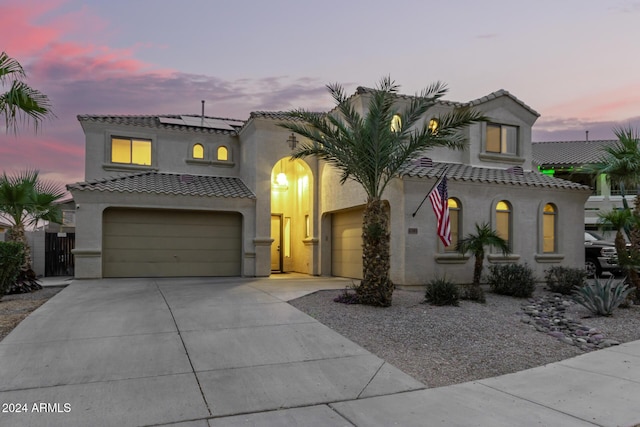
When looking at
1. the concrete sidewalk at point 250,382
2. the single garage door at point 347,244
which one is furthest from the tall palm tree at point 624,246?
the single garage door at point 347,244

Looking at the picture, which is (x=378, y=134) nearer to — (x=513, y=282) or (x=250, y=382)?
(x=513, y=282)

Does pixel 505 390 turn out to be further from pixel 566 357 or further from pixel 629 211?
pixel 629 211

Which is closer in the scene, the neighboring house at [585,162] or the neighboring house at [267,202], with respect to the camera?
the neighboring house at [267,202]

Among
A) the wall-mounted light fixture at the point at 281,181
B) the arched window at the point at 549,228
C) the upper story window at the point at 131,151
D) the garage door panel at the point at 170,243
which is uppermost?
the upper story window at the point at 131,151

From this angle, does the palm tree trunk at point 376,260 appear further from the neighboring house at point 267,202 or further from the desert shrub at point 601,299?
the desert shrub at point 601,299

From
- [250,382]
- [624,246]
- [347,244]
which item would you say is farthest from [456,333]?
[347,244]

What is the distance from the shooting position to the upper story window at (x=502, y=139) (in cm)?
1788

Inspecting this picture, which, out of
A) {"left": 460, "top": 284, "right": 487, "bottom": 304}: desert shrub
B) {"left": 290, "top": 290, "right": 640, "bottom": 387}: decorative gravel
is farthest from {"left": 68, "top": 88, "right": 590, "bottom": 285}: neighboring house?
{"left": 290, "top": 290, "right": 640, "bottom": 387}: decorative gravel

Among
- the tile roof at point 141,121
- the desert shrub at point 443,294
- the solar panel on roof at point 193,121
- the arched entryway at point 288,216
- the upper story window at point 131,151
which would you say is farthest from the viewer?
the solar panel on roof at point 193,121

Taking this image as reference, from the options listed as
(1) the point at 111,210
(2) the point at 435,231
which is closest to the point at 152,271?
(1) the point at 111,210

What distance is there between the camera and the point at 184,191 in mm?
17047

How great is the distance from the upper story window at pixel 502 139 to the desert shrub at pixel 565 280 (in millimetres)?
5390

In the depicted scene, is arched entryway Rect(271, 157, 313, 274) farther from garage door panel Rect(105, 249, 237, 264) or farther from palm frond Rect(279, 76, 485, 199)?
palm frond Rect(279, 76, 485, 199)

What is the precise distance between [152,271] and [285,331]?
1032cm
